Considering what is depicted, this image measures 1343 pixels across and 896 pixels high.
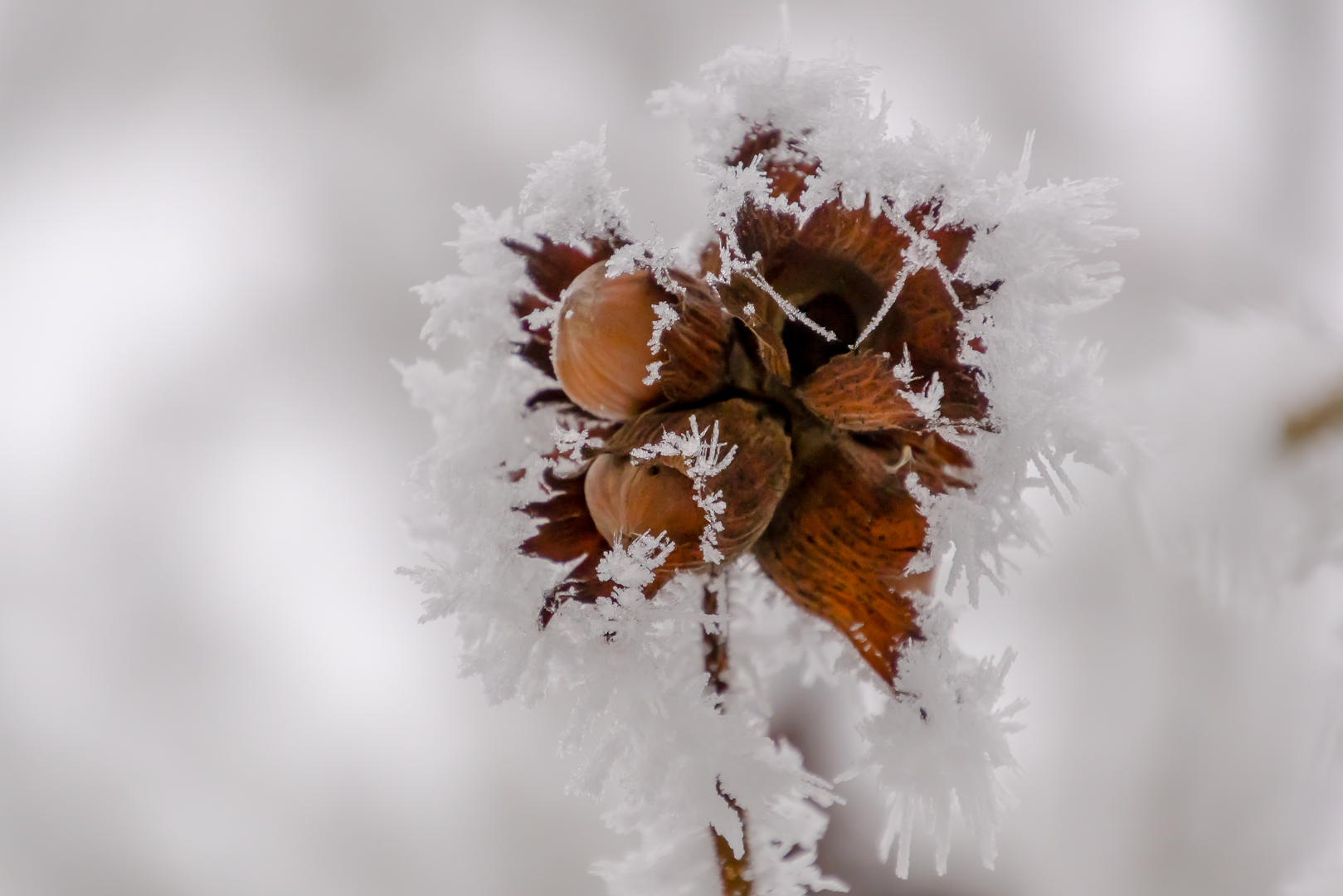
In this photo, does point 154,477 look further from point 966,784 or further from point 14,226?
point 966,784

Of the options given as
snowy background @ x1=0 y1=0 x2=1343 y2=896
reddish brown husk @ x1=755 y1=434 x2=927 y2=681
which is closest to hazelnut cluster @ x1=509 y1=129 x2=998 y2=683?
reddish brown husk @ x1=755 y1=434 x2=927 y2=681

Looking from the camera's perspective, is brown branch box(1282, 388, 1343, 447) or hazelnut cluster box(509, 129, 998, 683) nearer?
hazelnut cluster box(509, 129, 998, 683)

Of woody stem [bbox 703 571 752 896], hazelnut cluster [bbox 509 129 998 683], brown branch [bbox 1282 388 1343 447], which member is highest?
brown branch [bbox 1282 388 1343 447]

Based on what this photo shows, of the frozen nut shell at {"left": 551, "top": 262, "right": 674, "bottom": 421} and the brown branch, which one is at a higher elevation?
the brown branch

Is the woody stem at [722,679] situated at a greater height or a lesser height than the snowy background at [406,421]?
lesser

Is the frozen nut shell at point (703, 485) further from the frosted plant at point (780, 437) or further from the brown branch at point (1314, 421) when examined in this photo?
the brown branch at point (1314, 421)

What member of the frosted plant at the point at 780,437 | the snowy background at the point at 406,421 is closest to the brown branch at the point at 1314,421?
the snowy background at the point at 406,421

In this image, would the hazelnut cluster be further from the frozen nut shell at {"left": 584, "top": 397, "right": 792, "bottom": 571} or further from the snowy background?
the snowy background

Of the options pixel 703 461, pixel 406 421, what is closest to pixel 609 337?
pixel 703 461
